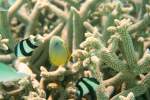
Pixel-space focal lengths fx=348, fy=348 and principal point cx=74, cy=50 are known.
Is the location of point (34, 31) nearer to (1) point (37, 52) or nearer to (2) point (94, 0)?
(1) point (37, 52)

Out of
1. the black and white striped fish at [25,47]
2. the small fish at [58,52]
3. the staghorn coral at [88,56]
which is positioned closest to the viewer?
the staghorn coral at [88,56]

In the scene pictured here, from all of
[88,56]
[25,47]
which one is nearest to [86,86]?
[88,56]

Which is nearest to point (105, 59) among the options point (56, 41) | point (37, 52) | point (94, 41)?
point (94, 41)

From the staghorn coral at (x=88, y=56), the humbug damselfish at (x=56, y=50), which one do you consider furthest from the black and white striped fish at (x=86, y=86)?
the humbug damselfish at (x=56, y=50)

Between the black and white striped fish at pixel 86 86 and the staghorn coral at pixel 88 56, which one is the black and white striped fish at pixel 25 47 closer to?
the staghorn coral at pixel 88 56

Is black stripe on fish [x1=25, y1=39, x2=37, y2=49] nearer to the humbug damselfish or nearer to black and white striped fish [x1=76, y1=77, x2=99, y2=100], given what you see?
the humbug damselfish

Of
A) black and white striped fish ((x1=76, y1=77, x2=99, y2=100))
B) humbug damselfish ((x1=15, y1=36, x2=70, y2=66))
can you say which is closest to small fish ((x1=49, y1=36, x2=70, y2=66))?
humbug damselfish ((x1=15, y1=36, x2=70, y2=66))
